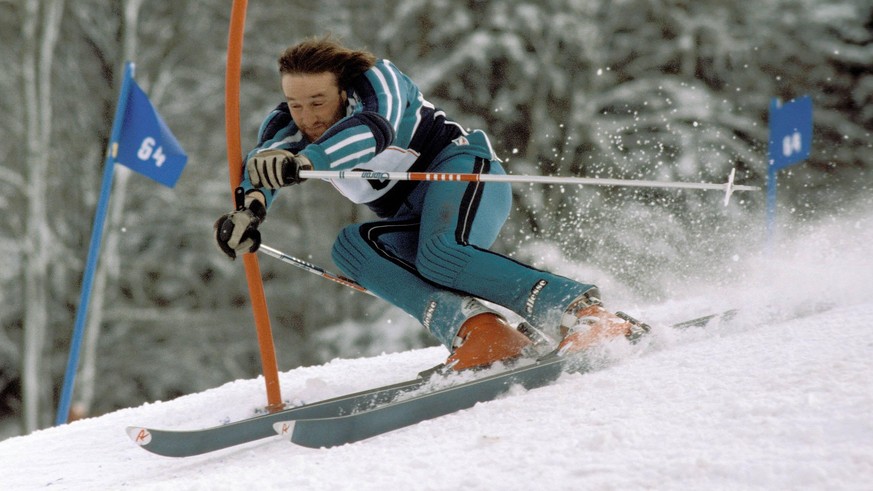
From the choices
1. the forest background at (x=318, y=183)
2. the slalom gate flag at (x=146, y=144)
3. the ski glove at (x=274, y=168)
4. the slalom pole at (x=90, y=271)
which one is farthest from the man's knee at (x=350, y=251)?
the forest background at (x=318, y=183)

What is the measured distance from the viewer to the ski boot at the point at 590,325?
2332 millimetres

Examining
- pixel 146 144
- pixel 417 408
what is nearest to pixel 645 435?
pixel 417 408

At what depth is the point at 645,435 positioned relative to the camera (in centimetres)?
157

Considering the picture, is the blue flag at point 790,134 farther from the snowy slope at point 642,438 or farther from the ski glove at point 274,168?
the ski glove at point 274,168

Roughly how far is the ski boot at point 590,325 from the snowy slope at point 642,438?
0.07 metres

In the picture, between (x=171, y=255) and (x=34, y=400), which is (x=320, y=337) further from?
(x=34, y=400)

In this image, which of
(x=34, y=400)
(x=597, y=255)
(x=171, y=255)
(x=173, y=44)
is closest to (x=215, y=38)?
(x=173, y=44)

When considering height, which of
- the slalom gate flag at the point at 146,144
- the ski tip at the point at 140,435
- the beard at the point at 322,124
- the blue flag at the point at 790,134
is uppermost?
the blue flag at the point at 790,134

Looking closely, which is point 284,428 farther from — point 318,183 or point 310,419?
point 318,183

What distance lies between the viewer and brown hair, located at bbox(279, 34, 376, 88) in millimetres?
2684

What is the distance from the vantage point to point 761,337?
2291 mm

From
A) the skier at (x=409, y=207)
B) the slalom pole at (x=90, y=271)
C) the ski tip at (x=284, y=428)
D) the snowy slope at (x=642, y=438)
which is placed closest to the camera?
the snowy slope at (x=642, y=438)

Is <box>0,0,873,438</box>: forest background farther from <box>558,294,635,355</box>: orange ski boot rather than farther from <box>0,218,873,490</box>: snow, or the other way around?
<box>0,218,873,490</box>: snow

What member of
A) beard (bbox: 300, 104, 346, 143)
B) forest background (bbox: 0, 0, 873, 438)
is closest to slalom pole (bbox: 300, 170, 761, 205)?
beard (bbox: 300, 104, 346, 143)
